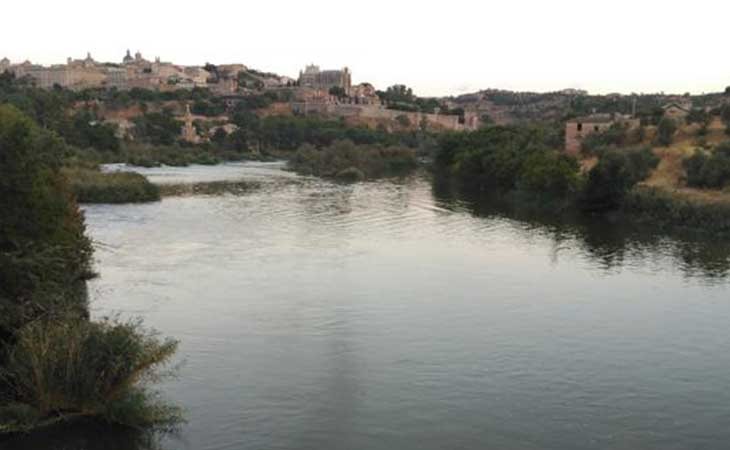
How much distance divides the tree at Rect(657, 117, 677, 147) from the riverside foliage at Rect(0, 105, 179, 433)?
45.9m

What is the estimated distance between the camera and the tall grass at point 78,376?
12.8 m

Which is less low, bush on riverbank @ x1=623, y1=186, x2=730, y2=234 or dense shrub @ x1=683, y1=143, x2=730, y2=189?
dense shrub @ x1=683, y1=143, x2=730, y2=189

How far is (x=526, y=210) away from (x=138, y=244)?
21.7 meters

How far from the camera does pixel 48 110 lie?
269ft

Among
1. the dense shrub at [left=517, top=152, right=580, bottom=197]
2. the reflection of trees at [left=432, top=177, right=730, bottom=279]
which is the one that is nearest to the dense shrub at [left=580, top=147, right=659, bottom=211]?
the reflection of trees at [left=432, top=177, right=730, bottom=279]

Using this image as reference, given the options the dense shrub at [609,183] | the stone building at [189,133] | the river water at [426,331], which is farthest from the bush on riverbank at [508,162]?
the stone building at [189,133]

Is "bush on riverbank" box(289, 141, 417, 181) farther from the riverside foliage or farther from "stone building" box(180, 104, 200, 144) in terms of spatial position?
the riverside foliage

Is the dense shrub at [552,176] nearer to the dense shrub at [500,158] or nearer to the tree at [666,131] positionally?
the dense shrub at [500,158]

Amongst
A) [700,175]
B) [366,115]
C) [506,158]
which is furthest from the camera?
[366,115]

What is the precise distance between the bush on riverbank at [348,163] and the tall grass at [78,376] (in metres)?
52.4

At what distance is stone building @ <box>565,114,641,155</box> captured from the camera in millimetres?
62625

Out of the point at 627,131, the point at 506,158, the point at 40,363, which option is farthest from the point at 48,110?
the point at 40,363

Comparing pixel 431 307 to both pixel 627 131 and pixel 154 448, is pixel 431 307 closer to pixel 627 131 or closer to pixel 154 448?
pixel 154 448

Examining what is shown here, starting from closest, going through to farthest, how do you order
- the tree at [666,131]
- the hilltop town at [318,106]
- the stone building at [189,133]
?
the tree at [666,131] < the hilltop town at [318,106] < the stone building at [189,133]
